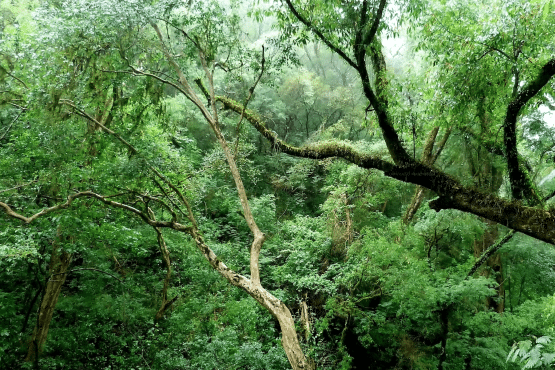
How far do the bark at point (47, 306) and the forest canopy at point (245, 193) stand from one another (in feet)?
0.12

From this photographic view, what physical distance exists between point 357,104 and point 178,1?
13270mm

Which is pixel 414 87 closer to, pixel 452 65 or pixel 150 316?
pixel 452 65

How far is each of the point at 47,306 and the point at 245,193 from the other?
4482 mm

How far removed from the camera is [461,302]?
675 cm

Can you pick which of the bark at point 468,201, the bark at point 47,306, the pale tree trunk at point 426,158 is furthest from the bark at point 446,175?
the bark at point 47,306

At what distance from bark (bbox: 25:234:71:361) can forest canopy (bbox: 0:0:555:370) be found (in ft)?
0.12

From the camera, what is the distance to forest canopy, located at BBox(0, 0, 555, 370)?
430 cm

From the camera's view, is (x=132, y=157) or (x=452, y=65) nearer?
(x=452, y=65)

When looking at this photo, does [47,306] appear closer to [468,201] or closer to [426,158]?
[468,201]

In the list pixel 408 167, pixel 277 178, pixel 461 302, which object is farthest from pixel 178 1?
pixel 277 178

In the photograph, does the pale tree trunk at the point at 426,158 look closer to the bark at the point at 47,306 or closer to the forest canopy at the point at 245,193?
the forest canopy at the point at 245,193

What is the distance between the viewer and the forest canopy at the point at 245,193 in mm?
→ 4301

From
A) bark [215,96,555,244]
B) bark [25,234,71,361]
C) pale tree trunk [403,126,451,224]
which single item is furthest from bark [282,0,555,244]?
bark [25,234,71,361]

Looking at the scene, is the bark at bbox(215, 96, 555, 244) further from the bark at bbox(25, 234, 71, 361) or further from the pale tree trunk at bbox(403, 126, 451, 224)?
the bark at bbox(25, 234, 71, 361)
